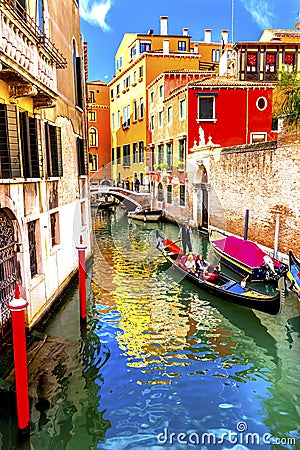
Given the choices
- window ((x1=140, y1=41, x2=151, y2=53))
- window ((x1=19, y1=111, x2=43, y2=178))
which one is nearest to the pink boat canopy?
window ((x1=19, y1=111, x2=43, y2=178))

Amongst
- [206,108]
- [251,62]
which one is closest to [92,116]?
[251,62]

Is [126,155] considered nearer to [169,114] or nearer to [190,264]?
[169,114]

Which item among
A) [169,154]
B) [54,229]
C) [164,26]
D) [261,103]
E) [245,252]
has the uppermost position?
[164,26]

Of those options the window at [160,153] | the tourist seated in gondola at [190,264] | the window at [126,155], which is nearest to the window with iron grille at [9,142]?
the tourist seated in gondola at [190,264]

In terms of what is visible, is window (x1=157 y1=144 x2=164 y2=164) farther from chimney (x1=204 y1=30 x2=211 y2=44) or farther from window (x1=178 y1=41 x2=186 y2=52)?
chimney (x1=204 y1=30 x2=211 y2=44)

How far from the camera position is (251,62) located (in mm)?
17719

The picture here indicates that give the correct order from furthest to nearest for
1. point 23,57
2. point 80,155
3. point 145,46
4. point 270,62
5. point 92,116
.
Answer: point 92,116 → point 145,46 → point 270,62 → point 80,155 → point 23,57

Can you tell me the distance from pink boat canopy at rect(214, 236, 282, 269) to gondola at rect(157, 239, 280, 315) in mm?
978

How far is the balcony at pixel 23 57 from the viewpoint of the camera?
13.5ft

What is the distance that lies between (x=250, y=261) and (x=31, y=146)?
5.02 m

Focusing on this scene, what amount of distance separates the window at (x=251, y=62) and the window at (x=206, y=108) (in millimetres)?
3143

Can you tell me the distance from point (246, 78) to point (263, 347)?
47.4 ft

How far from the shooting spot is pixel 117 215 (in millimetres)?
21078

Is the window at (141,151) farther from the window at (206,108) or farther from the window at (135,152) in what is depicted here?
the window at (206,108)
